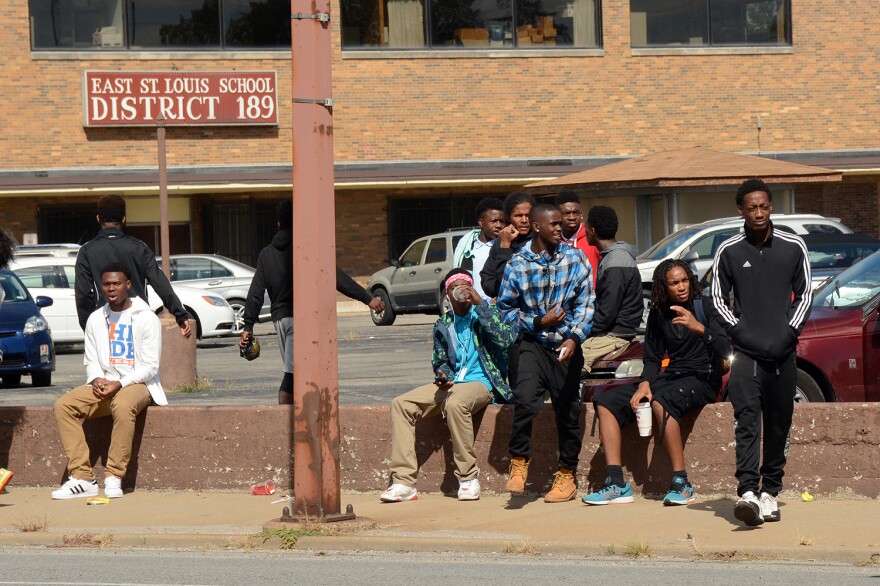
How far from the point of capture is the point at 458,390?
30.2 feet

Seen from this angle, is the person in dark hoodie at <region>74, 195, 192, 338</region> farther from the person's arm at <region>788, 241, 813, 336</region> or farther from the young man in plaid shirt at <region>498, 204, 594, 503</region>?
the person's arm at <region>788, 241, 813, 336</region>

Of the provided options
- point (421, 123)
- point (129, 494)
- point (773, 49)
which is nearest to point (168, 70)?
point (421, 123)

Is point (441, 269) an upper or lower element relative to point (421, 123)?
lower

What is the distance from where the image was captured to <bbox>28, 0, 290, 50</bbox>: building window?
3045 centimetres

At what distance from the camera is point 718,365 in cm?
894

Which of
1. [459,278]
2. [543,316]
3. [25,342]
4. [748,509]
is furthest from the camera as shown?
[25,342]

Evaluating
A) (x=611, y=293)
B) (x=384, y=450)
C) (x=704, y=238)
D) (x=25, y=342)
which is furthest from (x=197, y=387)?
(x=704, y=238)

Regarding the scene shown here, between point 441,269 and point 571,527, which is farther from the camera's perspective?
point 441,269

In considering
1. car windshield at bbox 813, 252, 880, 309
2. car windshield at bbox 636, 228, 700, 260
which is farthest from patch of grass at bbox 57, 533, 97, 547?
car windshield at bbox 636, 228, 700, 260

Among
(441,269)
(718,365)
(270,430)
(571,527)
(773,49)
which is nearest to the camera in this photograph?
(571,527)

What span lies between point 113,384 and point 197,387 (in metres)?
6.40

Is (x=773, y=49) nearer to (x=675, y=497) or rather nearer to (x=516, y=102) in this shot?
(x=516, y=102)

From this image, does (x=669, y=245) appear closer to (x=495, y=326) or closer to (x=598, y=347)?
(x=598, y=347)

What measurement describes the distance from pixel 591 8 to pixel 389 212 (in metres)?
6.81
